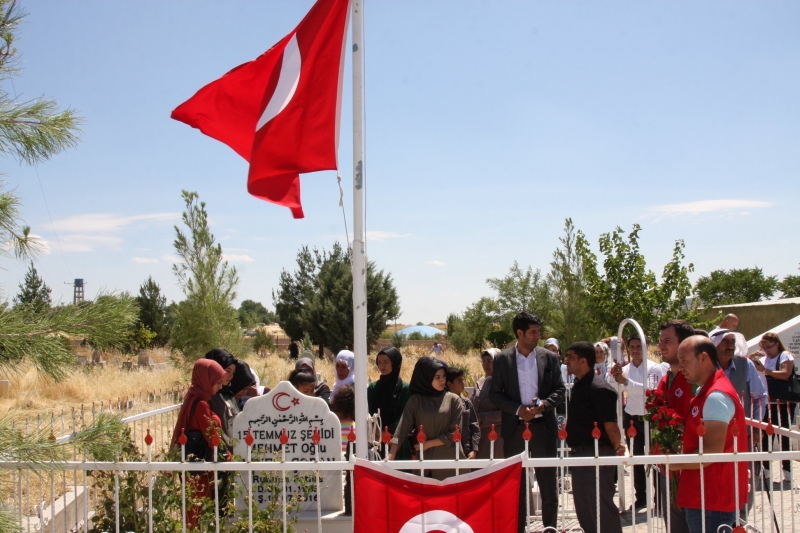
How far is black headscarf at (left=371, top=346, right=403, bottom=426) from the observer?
6.38m

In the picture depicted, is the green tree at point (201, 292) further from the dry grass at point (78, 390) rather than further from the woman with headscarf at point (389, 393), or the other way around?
the woman with headscarf at point (389, 393)

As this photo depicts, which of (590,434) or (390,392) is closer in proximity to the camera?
(590,434)

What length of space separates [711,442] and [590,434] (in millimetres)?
1467

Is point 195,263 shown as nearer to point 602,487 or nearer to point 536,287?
point 602,487

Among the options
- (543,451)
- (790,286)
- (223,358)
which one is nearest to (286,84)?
(223,358)

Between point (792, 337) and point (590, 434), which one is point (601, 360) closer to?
point (792, 337)

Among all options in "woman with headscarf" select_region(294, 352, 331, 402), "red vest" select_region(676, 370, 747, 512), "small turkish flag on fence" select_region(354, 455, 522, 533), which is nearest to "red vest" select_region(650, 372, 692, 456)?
"red vest" select_region(676, 370, 747, 512)

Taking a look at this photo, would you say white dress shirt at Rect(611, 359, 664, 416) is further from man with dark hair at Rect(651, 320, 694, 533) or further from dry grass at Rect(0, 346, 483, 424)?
dry grass at Rect(0, 346, 483, 424)

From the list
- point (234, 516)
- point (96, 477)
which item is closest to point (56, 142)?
point (96, 477)

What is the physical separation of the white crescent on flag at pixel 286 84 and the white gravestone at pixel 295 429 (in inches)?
73.4

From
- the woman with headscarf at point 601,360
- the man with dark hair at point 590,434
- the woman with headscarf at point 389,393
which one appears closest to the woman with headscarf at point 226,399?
the woman with headscarf at point 389,393

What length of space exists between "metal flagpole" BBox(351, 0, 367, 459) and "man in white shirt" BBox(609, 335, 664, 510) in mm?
3621

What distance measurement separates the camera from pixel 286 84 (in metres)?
4.34

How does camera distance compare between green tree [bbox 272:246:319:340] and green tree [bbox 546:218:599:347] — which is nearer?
green tree [bbox 546:218:599:347]
